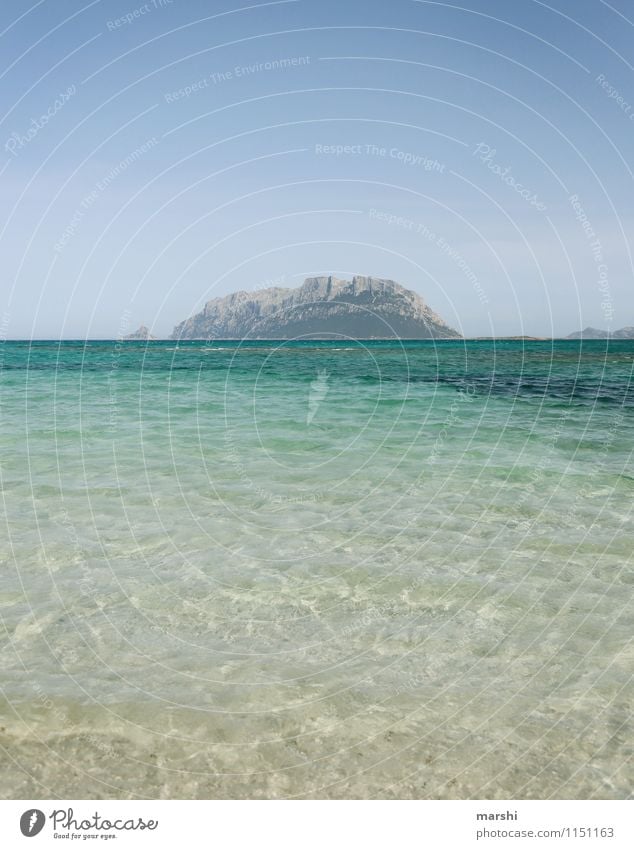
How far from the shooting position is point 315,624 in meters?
5.77

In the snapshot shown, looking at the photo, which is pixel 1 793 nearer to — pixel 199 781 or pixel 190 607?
pixel 199 781

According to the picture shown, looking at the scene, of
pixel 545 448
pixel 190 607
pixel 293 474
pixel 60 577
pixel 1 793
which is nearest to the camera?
pixel 1 793

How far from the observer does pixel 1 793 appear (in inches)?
141

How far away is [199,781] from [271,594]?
2760 millimetres

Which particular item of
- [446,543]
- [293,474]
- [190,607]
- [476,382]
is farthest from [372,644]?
[476,382]

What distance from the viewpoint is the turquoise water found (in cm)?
388
